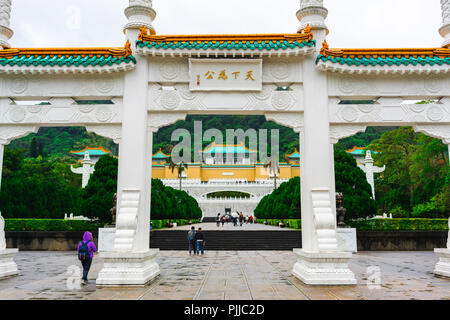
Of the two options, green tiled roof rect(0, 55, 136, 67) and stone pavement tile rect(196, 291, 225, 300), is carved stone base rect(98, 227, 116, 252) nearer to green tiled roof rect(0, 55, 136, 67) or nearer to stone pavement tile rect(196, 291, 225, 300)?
green tiled roof rect(0, 55, 136, 67)

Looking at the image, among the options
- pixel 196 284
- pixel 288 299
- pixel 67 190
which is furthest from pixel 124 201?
pixel 67 190

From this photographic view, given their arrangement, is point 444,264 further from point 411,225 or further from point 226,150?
point 226,150

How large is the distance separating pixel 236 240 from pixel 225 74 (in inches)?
456

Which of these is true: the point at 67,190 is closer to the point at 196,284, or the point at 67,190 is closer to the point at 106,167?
the point at 106,167

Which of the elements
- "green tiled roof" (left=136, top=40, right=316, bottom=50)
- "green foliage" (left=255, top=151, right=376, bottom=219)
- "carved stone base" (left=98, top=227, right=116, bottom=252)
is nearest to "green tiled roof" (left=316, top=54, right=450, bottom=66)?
"green tiled roof" (left=136, top=40, right=316, bottom=50)

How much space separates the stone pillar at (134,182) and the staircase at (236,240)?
9071 mm

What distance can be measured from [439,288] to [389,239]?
30.3 ft

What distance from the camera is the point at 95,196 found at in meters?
17.2

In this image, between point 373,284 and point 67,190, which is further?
point 67,190

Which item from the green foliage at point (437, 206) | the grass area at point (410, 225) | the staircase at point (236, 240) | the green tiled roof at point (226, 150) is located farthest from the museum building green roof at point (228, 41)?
the green tiled roof at point (226, 150)

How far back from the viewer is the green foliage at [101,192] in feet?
55.8

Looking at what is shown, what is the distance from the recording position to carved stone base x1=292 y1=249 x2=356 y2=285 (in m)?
6.05

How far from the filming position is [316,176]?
22.3ft

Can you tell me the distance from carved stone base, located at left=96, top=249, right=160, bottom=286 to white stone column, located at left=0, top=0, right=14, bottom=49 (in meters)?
5.20
